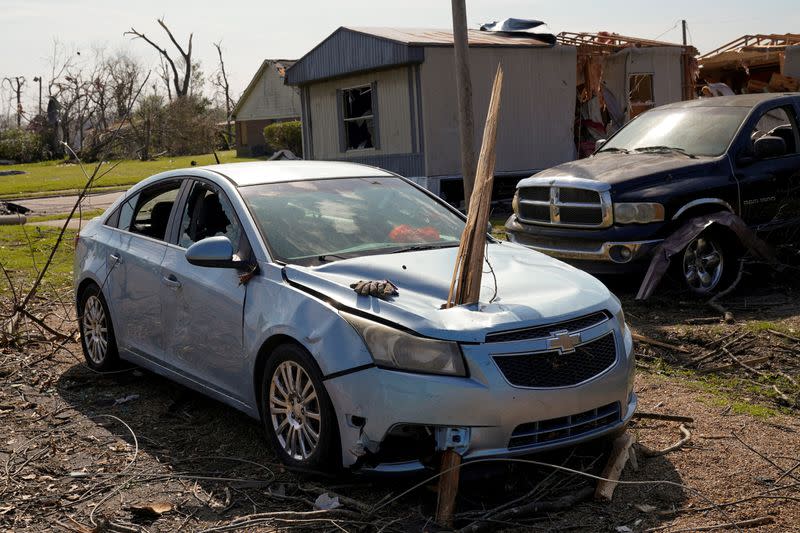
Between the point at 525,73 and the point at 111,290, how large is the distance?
13622 mm

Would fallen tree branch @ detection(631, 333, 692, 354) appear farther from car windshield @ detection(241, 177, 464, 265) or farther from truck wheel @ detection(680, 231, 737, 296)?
car windshield @ detection(241, 177, 464, 265)

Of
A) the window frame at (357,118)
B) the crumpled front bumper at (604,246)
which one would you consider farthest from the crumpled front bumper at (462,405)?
the window frame at (357,118)

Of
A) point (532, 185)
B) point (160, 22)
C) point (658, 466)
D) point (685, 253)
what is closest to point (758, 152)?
point (685, 253)

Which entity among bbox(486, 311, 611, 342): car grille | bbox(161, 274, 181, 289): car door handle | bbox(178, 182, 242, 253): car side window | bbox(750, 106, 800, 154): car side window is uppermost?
bbox(750, 106, 800, 154): car side window

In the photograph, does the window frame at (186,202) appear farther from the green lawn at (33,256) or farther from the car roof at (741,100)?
the car roof at (741,100)

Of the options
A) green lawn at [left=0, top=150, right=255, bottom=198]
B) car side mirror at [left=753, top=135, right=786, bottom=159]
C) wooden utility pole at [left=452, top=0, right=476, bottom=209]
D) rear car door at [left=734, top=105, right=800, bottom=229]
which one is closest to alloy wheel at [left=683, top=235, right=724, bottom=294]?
rear car door at [left=734, top=105, right=800, bottom=229]

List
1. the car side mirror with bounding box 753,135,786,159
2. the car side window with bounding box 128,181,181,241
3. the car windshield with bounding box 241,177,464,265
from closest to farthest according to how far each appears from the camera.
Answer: the car windshield with bounding box 241,177,464,265, the car side window with bounding box 128,181,181,241, the car side mirror with bounding box 753,135,786,159

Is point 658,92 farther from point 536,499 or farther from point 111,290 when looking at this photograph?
point 536,499

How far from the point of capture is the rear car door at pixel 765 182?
975 cm

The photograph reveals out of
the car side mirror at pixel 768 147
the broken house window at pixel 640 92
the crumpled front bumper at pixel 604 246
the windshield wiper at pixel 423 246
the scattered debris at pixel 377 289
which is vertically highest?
the broken house window at pixel 640 92

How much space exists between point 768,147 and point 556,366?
20.4 feet

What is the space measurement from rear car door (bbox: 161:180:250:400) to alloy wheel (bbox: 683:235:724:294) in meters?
4.89

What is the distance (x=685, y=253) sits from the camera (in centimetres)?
914

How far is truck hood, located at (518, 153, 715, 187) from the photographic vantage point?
948cm
